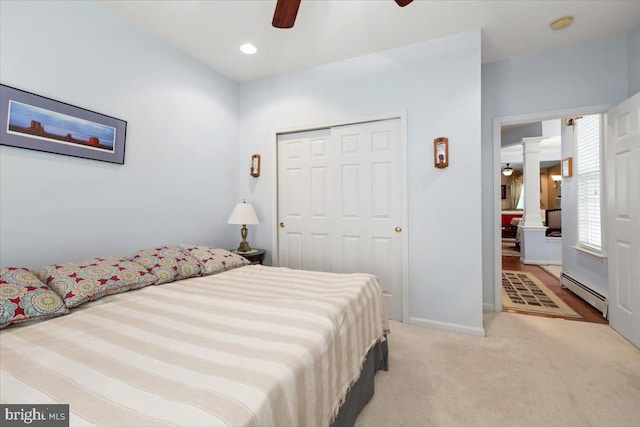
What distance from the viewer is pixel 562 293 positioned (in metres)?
3.76

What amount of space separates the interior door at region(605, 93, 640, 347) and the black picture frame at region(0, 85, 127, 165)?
4.33m

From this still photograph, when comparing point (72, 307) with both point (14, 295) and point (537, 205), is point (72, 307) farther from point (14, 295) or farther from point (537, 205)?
point (537, 205)

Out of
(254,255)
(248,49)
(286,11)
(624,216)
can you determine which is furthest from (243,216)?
(624,216)

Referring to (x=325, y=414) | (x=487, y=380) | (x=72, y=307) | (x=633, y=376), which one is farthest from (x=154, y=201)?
(x=633, y=376)

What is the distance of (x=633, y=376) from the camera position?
191cm

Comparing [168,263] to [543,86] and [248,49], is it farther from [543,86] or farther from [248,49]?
[543,86]

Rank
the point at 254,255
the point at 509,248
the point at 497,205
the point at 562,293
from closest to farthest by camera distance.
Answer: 1. the point at 497,205
2. the point at 254,255
3. the point at 562,293
4. the point at 509,248

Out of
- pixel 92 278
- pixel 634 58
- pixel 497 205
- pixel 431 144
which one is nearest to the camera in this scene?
pixel 92 278

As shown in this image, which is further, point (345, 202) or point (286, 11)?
point (345, 202)

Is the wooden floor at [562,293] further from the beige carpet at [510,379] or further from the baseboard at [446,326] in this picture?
the baseboard at [446,326]

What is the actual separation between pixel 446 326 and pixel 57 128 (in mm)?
3589

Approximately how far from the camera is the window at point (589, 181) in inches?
134

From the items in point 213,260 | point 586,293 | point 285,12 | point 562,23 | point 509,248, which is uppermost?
point 562,23

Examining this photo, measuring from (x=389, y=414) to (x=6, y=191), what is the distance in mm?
2733
